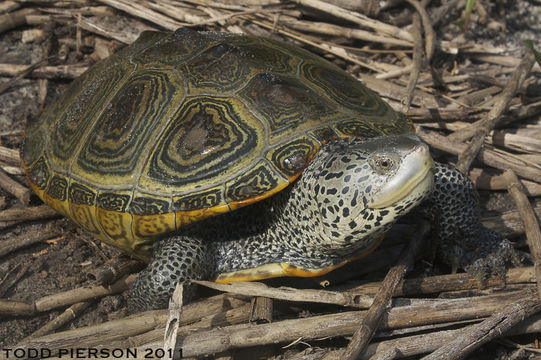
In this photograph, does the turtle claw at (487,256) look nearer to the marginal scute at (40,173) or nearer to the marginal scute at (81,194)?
the marginal scute at (81,194)

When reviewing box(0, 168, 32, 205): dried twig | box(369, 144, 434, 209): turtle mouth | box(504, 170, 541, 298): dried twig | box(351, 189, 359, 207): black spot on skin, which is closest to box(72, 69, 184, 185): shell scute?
box(0, 168, 32, 205): dried twig

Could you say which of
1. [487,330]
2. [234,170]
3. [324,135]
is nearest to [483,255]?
[487,330]

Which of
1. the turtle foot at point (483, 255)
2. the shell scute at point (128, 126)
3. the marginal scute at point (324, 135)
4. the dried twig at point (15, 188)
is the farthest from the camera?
the dried twig at point (15, 188)

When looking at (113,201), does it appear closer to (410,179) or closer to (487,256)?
(410,179)

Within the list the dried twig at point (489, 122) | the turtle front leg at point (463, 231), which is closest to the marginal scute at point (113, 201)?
the turtle front leg at point (463, 231)

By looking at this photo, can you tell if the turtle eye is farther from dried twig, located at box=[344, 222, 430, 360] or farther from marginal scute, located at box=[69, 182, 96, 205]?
marginal scute, located at box=[69, 182, 96, 205]

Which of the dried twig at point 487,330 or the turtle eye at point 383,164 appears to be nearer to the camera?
the turtle eye at point 383,164

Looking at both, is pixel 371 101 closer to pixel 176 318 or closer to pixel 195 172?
pixel 195 172
